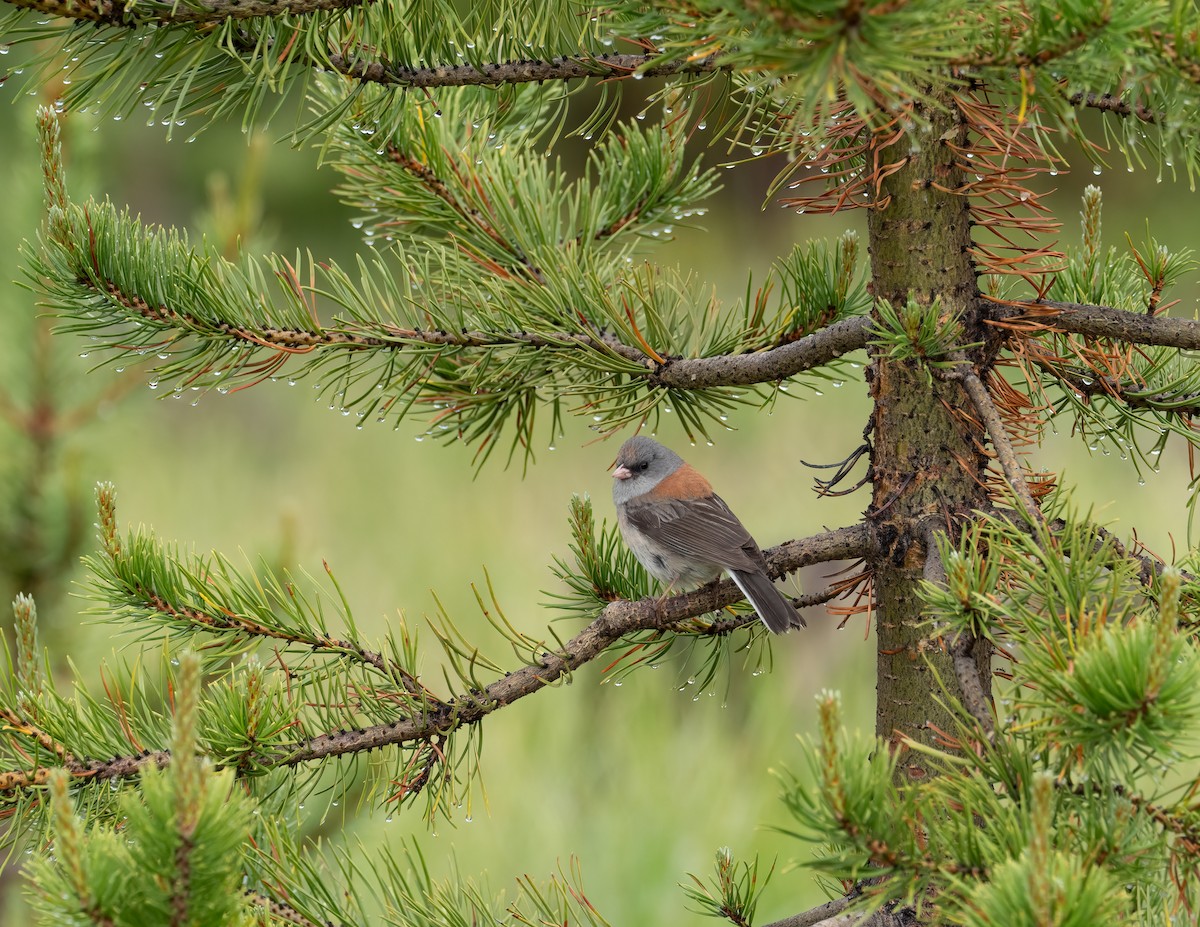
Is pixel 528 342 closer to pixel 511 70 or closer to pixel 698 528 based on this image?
pixel 511 70

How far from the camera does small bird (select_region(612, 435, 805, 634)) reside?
1.42m

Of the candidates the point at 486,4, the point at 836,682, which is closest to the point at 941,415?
the point at 486,4

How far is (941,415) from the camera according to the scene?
1.11m

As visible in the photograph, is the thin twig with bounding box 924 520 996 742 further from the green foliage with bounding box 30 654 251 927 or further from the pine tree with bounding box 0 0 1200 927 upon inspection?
the green foliage with bounding box 30 654 251 927

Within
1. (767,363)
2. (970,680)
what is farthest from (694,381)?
(970,680)

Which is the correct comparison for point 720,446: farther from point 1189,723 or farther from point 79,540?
point 1189,723

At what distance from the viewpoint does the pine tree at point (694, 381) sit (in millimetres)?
684

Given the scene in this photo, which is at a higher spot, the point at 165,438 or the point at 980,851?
the point at 165,438

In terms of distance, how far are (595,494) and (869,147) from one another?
419 centimetres

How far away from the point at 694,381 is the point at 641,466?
0.97 m

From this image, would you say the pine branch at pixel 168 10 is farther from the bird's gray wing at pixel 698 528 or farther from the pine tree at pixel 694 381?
the bird's gray wing at pixel 698 528

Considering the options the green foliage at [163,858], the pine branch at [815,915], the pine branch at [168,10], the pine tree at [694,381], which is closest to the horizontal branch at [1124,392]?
the pine tree at [694,381]

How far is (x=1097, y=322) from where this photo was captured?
106 cm

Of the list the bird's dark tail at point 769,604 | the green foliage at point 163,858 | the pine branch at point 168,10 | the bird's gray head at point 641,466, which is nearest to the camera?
the green foliage at point 163,858
